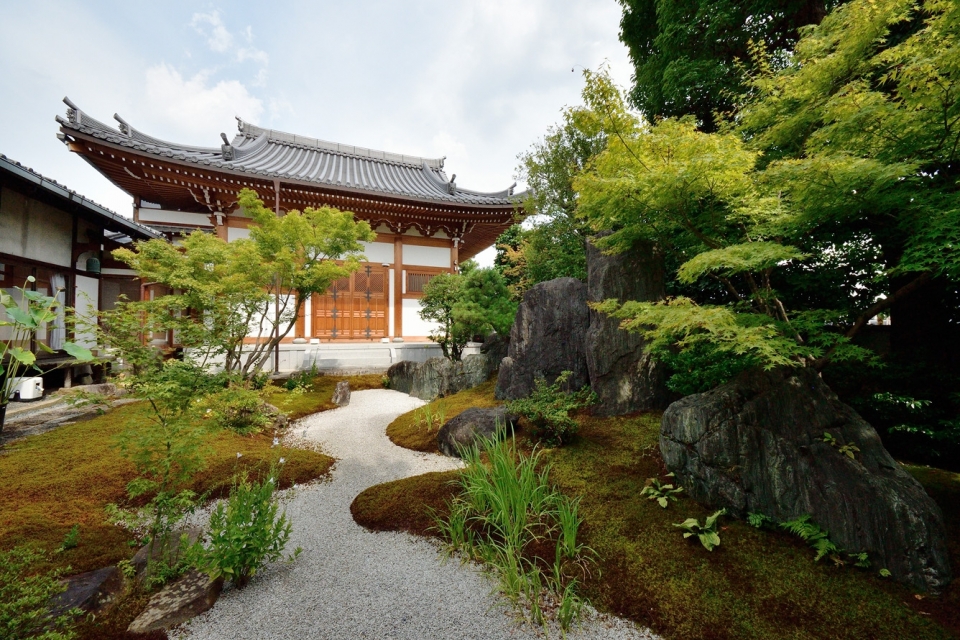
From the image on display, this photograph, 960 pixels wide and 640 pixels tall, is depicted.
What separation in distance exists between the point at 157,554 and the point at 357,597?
133 centimetres

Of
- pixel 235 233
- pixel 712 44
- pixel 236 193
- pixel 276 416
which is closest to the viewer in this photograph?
pixel 712 44

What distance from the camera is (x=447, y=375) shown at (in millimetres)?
7457

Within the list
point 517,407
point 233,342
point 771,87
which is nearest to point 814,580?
point 517,407

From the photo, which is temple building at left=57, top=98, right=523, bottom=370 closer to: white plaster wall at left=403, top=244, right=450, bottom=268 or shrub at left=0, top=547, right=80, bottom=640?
white plaster wall at left=403, top=244, right=450, bottom=268

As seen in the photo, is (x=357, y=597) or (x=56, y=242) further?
(x=56, y=242)

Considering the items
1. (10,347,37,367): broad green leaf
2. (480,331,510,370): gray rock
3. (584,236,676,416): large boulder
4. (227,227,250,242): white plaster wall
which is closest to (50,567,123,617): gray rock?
(10,347,37,367): broad green leaf

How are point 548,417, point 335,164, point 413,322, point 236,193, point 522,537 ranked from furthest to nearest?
point 335,164 → point 413,322 → point 236,193 → point 548,417 → point 522,537

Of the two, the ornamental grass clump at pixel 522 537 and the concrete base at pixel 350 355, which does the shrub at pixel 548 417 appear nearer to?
the ornamental grass clump at pixel 522 537

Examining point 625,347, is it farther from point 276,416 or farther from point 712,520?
point 276,416

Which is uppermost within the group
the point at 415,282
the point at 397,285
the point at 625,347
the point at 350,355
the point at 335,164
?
the point at 335,164

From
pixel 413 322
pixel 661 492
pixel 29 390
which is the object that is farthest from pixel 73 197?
pixel 661 492

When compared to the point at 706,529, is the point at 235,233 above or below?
above

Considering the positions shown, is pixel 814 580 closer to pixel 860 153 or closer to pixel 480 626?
pixel 480 626

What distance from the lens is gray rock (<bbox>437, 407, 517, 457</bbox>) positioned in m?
4.44
